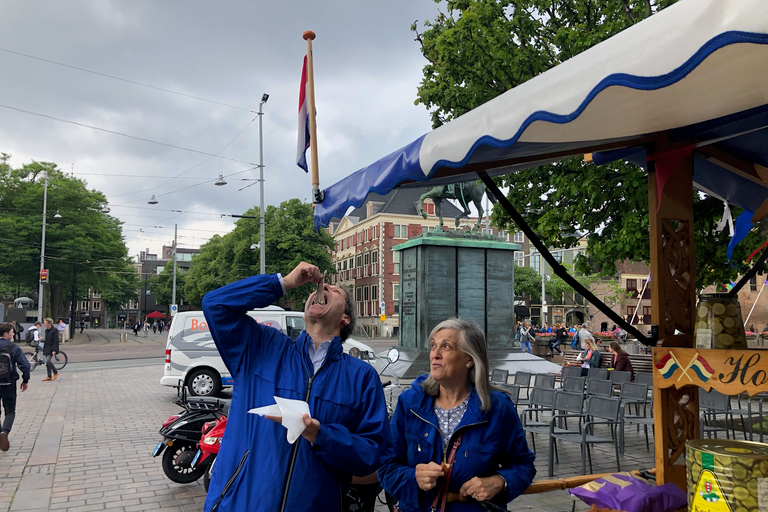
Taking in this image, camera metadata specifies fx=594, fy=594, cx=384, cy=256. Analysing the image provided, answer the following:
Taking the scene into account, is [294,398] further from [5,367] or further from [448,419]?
[5,367]

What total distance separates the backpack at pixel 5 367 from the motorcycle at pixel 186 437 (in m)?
3.06

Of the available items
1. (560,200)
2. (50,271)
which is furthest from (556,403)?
(50,271)

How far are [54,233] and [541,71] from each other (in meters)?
44.4

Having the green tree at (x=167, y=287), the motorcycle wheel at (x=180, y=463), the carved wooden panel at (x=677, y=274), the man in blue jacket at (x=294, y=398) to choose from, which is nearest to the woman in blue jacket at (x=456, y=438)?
the man in blue jacket at (x=294, y=398)

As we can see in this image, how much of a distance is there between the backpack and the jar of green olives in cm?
848

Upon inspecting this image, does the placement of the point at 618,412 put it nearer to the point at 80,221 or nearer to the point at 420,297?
the point at 420,297

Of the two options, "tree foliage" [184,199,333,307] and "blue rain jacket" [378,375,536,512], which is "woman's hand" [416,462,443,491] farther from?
"tree foliage" [184,199,333,307]

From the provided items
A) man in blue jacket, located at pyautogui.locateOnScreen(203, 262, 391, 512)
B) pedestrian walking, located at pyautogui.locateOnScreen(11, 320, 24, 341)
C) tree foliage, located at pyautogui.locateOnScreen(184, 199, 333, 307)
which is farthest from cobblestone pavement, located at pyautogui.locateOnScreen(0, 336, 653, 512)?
tree foliage, located at pyautogui.locateOnScreen(184, 199, 333, 307)

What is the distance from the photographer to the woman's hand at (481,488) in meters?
A: 2.48

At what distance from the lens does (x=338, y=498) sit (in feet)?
7.86

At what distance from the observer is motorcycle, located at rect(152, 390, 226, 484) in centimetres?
634

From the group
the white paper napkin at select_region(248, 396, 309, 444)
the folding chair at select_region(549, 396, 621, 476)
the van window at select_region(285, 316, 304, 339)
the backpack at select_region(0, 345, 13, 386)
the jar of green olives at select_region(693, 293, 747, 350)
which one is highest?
the jar of green olives at select_region(693, 293, 747, 350)

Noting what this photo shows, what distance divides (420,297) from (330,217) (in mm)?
9999

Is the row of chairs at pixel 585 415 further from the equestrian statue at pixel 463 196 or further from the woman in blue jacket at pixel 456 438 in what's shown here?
the equestrian statue at pixel 463 196
